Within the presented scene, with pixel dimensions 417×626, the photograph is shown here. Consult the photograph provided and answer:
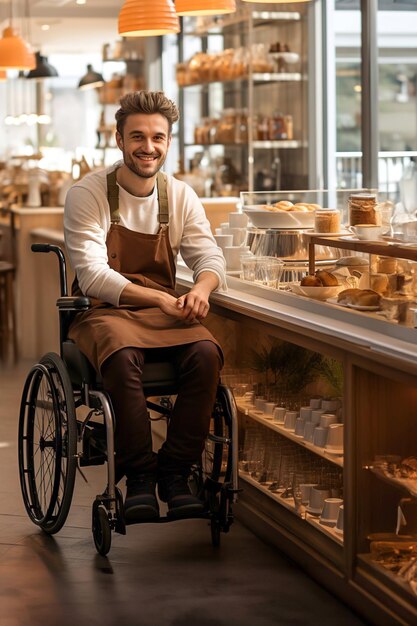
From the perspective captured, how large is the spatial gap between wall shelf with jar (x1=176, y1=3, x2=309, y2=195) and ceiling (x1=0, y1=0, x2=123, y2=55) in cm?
261

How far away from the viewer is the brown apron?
361 centimetres

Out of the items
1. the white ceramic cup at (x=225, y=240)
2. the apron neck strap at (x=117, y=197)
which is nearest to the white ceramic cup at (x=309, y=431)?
the apron neck strap at (x=117, y=197)

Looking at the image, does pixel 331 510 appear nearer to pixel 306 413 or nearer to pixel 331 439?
pixel 331 439

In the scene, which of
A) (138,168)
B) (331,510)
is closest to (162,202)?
(138,168)

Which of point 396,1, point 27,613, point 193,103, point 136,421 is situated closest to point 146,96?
point 136,421

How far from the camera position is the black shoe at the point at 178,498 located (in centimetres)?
355

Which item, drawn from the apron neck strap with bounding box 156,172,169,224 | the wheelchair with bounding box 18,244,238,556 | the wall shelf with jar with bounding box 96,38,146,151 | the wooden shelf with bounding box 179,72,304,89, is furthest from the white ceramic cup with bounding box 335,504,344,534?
the wall shelf with jar with bounding box 96,38,146,151

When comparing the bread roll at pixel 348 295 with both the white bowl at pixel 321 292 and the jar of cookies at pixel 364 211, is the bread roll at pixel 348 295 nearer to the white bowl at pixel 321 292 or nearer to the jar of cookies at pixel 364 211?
the white bowl at pixel 321 292

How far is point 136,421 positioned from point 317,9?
5.83 metres

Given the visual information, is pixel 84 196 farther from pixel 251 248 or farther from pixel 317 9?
pixel 317 9

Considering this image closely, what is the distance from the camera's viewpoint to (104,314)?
3760 millimetres

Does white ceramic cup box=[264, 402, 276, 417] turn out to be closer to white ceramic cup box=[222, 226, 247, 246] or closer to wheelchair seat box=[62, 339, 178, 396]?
wheelchair seat box=[62, 339, 178, 396]

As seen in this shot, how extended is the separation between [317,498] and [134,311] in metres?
0.89

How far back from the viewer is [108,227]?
3.93m
